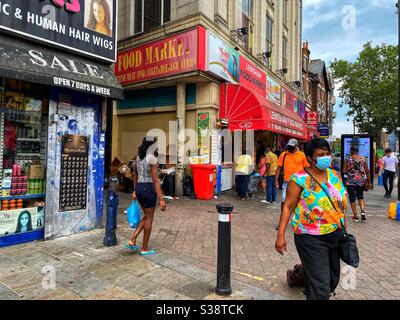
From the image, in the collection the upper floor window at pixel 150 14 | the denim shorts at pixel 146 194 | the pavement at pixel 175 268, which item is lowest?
the pavement at pixel 175 268

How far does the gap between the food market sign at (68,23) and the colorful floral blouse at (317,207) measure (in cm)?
436

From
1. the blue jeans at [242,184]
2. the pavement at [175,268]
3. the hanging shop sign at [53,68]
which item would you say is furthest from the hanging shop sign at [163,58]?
the pavement at [175,268]

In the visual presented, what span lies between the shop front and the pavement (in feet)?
1.23

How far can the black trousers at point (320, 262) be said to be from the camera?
8.41 feet

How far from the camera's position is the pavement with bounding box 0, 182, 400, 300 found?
335 cm

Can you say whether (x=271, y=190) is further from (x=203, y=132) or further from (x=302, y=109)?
(x=302, y=109)

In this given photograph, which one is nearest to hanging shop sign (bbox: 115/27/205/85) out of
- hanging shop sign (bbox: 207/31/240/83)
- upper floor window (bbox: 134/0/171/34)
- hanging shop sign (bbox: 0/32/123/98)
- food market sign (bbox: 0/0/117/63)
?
hanging shop sign (bbox: 207/31/240/83)

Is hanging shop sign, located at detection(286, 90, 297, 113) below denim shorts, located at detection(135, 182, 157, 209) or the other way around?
the other way around

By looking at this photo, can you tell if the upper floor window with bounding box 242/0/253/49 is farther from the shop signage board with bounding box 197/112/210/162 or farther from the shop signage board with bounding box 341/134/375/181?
the shop signage board with bounding box 341/134/375/181

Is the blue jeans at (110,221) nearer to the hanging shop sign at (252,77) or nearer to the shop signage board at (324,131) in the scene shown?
the hanging shop sign at (252,77)

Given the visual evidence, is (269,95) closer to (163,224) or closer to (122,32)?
(122,32)

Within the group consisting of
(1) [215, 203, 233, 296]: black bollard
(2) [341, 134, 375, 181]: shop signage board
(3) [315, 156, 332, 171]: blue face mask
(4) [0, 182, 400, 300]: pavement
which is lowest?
(4) [0, 182, 400, 300]: pavement
